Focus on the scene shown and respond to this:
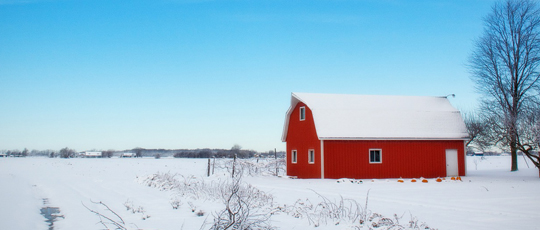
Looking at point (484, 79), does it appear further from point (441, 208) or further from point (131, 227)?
point (131, 227)

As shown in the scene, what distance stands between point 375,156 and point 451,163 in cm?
480

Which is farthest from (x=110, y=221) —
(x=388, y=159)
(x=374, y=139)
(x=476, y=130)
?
(x=476, y=130)

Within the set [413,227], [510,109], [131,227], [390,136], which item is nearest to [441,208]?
[413,227]

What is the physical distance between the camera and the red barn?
22031 mm

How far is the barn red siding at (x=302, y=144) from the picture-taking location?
22500mm

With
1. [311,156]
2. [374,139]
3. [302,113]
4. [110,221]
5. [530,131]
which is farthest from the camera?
[302,113]

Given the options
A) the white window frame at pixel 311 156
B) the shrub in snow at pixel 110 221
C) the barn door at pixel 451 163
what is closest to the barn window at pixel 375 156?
the white window frame at pixel 311 156

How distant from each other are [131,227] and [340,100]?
18.6 metres

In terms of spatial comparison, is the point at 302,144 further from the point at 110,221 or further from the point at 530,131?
the point at 110,221

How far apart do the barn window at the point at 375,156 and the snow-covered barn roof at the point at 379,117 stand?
31.3 inches

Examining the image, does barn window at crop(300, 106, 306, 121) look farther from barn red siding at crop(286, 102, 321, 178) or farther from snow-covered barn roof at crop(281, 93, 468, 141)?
snow-covered barn roof at crop(281, 93, 468, 141)

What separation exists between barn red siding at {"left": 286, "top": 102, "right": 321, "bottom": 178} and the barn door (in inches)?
303

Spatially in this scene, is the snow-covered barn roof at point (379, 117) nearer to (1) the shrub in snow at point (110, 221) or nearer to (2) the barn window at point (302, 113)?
(2) the barn window at point (302, 113)

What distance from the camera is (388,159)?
73.7 feet
